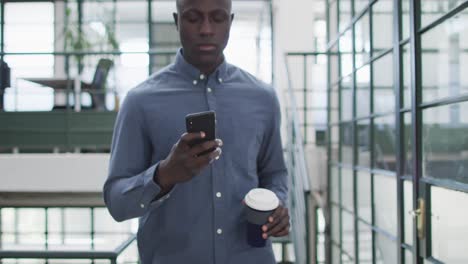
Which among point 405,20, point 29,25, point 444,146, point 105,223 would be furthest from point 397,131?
point 105,223

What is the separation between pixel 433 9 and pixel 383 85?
0.71 meters

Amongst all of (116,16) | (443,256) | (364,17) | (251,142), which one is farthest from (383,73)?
(116,16)

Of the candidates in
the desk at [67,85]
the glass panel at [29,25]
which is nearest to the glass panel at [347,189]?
the desk at [67,85]

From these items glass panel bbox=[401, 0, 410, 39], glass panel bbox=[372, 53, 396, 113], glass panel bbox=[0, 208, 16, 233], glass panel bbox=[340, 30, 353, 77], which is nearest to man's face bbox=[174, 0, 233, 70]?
glass panel bbox=[401, 0, 410, 39]

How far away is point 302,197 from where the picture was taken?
3156 millimetres

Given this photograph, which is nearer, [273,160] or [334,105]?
[273,160]

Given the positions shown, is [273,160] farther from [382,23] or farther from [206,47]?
[382,23]

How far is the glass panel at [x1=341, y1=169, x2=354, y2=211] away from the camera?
4484 millimetres

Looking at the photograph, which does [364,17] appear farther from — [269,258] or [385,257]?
[269,258]

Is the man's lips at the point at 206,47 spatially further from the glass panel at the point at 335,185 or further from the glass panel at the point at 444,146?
the glass panel at the point at 335,185

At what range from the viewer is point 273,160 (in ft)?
4.00

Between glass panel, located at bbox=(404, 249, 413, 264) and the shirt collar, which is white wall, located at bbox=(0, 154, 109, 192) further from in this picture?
the shirt collar

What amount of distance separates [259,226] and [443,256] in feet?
5.17

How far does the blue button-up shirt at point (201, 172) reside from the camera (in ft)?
3.54
